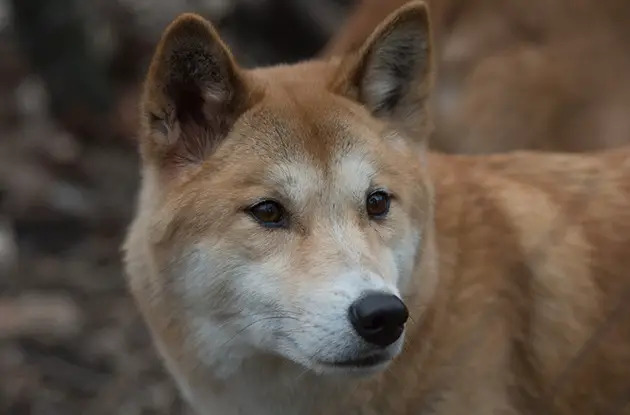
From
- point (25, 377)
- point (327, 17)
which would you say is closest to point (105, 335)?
point (25, 377)

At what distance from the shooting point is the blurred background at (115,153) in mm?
4887

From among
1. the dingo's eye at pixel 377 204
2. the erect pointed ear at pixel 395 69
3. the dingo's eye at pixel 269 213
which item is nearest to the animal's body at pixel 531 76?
the erect pointed ear at pixel 395 69

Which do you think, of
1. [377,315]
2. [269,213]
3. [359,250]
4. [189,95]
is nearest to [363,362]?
[377,315]

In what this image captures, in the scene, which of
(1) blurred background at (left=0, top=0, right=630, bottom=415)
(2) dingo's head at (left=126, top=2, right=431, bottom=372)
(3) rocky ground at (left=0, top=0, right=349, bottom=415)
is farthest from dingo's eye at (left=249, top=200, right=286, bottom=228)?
(3) rocky ground at (left=0, top=0, right=349, bottom=415)

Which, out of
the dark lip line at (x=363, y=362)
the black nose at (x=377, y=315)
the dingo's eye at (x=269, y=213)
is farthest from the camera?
the dingo's eye at (x=269, y=213)

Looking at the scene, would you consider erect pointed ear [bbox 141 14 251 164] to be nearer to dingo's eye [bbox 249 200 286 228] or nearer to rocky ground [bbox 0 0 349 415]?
dingo's eye [bbox 249 200 286 228]

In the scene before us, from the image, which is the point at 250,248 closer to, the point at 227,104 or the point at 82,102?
the point at 227,104

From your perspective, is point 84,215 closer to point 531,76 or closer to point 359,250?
point 531,76

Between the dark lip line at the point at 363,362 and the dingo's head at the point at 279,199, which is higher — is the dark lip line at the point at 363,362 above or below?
below

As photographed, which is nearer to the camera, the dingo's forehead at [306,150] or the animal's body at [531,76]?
the dingo's forehead at [306,150]

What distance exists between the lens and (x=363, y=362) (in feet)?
9.30

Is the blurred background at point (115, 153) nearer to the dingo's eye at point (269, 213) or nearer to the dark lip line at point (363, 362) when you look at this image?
the dingo's eye at point (269, 213)

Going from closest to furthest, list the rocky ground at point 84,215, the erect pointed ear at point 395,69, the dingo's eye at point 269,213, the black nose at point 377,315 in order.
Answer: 1. the black nose at point 377,315
2. the dingo's eye at point 269,213
3. the erect pointed ear at point 395,69
4. the rocky ground at point 84,215

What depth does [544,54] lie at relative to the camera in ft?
16.8
